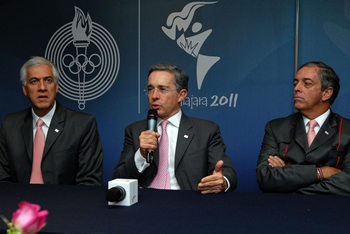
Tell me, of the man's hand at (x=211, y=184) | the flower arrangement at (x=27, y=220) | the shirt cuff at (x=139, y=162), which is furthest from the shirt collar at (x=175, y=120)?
the flower arrangement at (x=27, y=220)

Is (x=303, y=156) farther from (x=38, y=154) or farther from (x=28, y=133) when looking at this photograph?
(x=28, y=133)

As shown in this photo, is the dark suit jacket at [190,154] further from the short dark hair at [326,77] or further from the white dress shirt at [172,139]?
the short dark hair at [326,77]

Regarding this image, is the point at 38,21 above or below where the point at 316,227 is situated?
above

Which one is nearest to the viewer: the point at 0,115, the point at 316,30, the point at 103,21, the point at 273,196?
the point at 273,196

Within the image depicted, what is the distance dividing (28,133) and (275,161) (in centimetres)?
205

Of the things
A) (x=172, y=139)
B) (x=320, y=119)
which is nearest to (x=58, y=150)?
(x=172, y=139)

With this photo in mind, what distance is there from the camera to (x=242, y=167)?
10.8 ft

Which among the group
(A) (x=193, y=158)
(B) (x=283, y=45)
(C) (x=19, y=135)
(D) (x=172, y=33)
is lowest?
(A) (x=193, y=158)

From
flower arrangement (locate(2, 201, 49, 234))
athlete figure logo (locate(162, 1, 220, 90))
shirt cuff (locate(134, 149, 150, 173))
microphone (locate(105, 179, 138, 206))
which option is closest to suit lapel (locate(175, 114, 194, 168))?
shirt cuff (locate(134, 149, 150, 173))

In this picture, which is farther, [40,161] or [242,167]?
[242,167]

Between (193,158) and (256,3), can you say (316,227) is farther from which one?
(256,3)

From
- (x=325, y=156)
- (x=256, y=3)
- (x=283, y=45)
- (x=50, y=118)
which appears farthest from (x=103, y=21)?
(x=325, y=156)

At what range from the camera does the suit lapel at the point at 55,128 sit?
2.51m

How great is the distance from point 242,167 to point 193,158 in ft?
3.66
